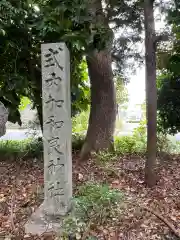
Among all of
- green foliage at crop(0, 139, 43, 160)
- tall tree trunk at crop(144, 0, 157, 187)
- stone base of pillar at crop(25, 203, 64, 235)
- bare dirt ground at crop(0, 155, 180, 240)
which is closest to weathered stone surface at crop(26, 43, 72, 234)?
stone base of pillar at crop(25, 203, 64, 235)

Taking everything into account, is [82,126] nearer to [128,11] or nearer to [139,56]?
[139,56]

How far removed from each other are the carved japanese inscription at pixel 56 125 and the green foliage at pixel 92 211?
0.90ft

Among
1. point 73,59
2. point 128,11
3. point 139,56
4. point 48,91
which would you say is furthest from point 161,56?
point 48,91

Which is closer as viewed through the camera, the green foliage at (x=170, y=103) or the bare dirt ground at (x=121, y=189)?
the bare dirt ground at (x=121, y=189)

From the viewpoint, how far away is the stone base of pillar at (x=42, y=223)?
11.0ft

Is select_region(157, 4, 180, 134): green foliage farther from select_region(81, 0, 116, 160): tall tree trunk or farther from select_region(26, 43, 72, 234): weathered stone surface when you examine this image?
select_region(26, 43, 72, 234): weathered stone surface

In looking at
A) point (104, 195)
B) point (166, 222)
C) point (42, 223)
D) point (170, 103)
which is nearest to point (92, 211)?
point (104, 195)

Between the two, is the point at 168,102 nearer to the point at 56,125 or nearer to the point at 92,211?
the point at 56,125

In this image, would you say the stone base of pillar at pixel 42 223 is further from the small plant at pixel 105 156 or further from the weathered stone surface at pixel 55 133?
the small plant at pixel 105 156

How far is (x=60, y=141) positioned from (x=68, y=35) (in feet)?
5.51

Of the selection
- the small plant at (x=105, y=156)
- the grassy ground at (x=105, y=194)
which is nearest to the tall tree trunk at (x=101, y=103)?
the small plant at (x=105, y=156)

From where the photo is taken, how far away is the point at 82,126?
9.02 meters

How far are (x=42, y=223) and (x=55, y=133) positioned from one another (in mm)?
1080

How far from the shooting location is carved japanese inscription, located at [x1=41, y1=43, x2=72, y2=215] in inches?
136
